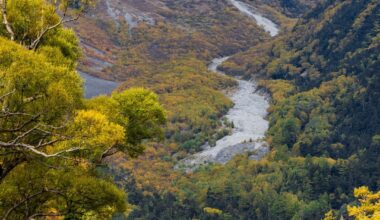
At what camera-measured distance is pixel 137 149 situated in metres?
23.3

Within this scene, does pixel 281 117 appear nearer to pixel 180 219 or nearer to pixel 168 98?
pixel 168 98

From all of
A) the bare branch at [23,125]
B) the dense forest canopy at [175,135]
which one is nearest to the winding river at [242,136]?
the dense forest canopy at [175,135]

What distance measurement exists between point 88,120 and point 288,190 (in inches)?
4160

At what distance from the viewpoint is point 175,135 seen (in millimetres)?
161125

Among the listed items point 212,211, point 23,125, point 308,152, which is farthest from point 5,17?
point 308,152

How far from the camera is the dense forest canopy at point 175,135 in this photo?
17.3 metres

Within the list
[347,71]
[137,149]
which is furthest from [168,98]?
[137,149]

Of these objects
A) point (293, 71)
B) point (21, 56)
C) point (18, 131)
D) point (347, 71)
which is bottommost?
point (293, 71)

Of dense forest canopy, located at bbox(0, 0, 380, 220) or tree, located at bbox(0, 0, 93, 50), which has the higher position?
tree, located at bbox(0, 0, 93, 50)

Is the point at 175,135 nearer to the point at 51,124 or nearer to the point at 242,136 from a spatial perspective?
the point at 242,136

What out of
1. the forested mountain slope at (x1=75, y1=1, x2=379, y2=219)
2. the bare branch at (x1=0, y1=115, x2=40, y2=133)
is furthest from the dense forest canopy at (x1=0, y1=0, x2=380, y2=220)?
the forested mountain slope at (x1=75, y1=1, x2=379, y2=219)

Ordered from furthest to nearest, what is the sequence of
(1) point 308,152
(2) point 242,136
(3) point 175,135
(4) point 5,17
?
(3) point 175,135, (2) point 242,136, (1) point 308,152, (4) point 5,17

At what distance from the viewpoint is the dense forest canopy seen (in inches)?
680

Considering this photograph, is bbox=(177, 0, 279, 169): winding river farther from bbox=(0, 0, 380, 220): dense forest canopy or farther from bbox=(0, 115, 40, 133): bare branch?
bbox=(0, 115, 40, 133): bare branch
